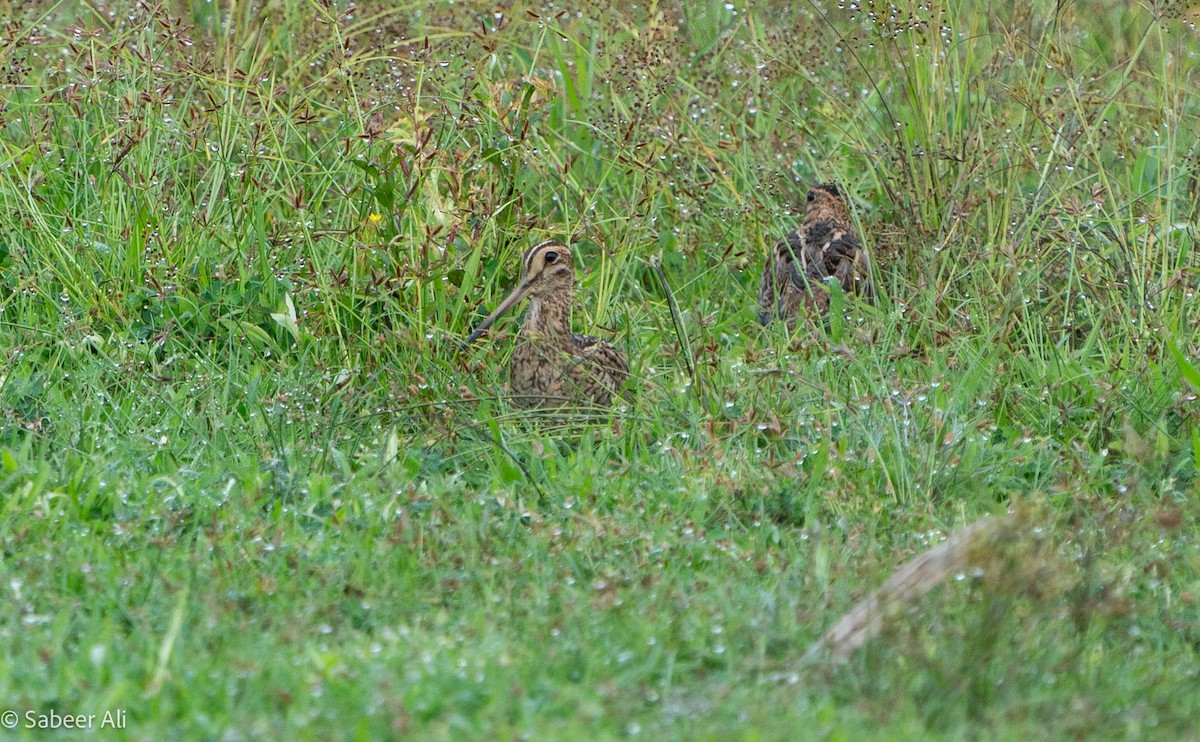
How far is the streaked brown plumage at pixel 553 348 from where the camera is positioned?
241 inches

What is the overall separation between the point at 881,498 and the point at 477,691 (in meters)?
2.00

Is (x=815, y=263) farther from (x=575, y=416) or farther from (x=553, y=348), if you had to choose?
(x=575, y=416)

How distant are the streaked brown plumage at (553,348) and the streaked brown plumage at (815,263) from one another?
104 centimetres

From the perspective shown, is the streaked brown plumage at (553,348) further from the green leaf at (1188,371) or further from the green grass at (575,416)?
the green leaf at (1188,371)

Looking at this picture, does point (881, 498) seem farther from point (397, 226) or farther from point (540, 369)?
point (397, 226)

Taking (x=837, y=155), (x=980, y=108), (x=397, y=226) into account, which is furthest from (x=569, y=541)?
(x=837, y=155)

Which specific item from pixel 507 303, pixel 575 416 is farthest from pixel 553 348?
pixel 575 416

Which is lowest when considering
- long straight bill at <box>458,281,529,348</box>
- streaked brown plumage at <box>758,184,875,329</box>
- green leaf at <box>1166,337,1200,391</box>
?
streaked brown plumage at <box>758,184,875,329</box>

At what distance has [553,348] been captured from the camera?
622 centimetres

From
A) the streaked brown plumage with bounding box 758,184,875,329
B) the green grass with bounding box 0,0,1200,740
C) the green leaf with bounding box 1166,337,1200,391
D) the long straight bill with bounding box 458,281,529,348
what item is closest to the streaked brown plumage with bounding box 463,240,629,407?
the long straight bill with bounding box 458,281,529,348

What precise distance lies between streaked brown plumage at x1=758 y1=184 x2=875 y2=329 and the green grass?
0.14 m

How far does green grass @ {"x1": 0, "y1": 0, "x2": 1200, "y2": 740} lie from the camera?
11.9 feet

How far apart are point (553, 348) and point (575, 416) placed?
57 centimetres

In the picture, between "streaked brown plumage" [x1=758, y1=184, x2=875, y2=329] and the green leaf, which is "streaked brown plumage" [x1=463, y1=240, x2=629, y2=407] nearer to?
"streaked brown plumage" [x1=758, y1=184, x2=875, y2=329]
